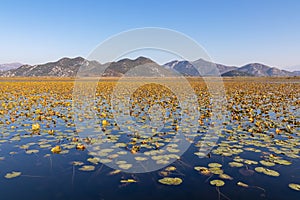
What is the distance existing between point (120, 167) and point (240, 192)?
2653 mm

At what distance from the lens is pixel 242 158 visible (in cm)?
596

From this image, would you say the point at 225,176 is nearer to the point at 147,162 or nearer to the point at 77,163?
the point at 147,162

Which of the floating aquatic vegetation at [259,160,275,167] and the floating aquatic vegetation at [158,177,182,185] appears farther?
the floating aquatic vegetation at [259,160,275,167]

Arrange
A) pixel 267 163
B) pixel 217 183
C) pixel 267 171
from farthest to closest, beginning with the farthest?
pixel 267 163, pixel 267 171, pixel 217 183

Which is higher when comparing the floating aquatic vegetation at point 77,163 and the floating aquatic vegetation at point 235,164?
the floating aquatic vegetation at point 235,164

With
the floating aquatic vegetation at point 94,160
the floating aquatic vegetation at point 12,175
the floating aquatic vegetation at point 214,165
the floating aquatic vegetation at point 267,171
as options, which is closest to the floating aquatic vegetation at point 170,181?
the floating aquatic vegetation at point 214,165

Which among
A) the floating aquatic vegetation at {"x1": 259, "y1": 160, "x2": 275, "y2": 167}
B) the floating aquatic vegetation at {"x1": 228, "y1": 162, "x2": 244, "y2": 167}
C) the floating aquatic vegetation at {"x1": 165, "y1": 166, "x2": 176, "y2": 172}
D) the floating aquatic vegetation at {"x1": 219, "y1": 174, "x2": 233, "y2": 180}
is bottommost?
the floating aquatic vegetation at {"x1": 165, "y1": 166, "x2": 176, "y2": 172}

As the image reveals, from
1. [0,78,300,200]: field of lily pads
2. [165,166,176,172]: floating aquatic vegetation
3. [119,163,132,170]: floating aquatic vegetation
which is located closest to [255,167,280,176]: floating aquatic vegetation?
[0,78,300,200]: field of lily pads

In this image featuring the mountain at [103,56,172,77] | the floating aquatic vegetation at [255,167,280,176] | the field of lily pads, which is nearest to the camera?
the field of lily pads

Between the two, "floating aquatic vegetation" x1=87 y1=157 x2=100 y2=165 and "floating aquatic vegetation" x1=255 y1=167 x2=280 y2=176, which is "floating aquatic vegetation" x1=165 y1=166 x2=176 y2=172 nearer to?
"floating aquatic vegetation" x1=87 y1=157 x2=100 y2=165

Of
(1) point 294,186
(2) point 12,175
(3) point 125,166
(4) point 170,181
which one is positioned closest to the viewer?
(1) point 294,186

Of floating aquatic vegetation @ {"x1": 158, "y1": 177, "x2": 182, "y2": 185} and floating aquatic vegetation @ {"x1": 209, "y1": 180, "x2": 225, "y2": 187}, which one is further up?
floating aquatic vegetation @ {"x1": 209, "y1": 180, "x2": 225, "y2": 187}

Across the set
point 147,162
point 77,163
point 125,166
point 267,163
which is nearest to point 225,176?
point 267,163

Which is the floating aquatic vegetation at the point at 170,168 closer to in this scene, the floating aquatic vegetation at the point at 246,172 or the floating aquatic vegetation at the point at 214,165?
the floating aquatic vegetation at the point at 214,165
